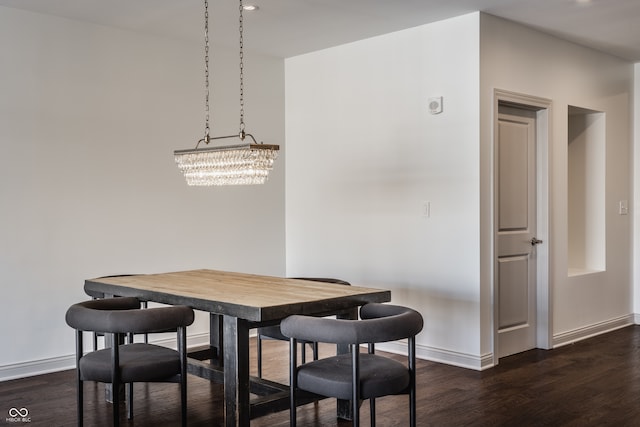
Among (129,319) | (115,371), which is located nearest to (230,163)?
(129,319)

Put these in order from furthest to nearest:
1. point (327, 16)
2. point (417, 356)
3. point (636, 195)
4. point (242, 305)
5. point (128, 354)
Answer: point (636, 195), point (417, 356), point (327, 16), point (128, 354), point (242, 305)

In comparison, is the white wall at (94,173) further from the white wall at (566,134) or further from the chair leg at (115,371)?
the white wall at (566,134)

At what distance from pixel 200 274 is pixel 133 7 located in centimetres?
190

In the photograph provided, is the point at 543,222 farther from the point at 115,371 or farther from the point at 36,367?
the point at 36,367

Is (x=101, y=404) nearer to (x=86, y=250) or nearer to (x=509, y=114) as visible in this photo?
(x=86, y=250)

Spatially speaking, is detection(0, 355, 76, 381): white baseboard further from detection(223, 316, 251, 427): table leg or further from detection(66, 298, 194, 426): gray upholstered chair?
detection(223, 316, 251, 427): table leg

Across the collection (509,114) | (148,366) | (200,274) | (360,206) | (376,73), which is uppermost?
(376,73)

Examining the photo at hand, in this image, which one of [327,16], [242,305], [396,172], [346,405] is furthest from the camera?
[396,172]

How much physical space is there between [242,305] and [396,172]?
8.55 ft

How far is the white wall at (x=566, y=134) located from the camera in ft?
15.8

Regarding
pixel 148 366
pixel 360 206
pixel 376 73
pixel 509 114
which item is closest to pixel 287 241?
pixel 360 206

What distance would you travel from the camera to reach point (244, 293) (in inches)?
132

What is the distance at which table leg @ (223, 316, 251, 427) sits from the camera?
3.02 metres

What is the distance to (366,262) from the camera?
552cm
